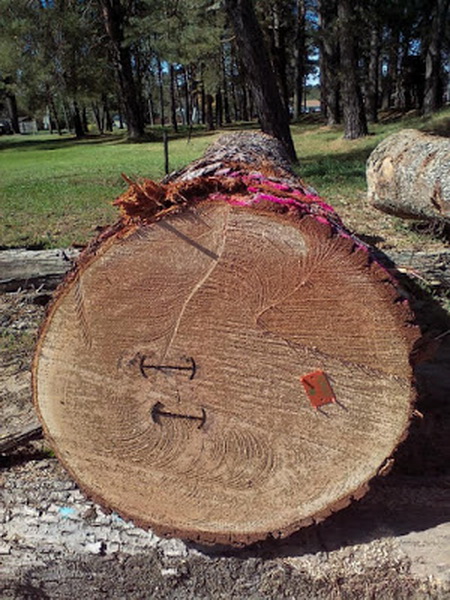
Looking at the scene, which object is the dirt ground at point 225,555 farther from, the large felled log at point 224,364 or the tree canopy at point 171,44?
the tree canopy at point 171,44

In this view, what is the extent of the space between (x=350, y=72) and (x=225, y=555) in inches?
455

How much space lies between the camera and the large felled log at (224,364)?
166 centimetres

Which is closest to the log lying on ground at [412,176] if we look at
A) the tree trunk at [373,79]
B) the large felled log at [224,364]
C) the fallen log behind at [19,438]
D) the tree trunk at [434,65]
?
the large felled log at [224,364]

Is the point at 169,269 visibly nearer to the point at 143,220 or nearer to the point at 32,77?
the point at 143,220

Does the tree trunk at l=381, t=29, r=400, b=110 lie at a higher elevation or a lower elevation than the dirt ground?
higher

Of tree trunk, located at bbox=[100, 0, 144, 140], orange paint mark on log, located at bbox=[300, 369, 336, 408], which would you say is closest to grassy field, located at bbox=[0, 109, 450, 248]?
orange paint mark on log, located at bbox=[300, 369, 336, 408]

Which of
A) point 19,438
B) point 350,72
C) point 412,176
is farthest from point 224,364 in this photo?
point 350,72

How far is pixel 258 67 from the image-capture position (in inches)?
357

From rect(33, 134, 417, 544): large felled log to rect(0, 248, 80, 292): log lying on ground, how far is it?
2.10m

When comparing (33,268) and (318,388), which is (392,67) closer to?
(33,268)

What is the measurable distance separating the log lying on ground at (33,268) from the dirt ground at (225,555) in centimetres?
190

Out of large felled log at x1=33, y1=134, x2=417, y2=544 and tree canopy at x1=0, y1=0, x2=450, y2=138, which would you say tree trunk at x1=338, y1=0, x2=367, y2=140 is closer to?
tree canopy at x1=0, y1=0, x2=450, y2=138

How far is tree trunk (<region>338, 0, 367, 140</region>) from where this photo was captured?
38.2ft

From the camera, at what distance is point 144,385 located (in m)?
1.84
